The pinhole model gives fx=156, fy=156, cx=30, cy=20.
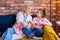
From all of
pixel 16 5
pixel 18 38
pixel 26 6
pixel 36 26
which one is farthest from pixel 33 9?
pixel 18 38

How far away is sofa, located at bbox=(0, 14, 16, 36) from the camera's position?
12.4ft

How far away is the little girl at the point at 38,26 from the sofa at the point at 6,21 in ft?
1.85

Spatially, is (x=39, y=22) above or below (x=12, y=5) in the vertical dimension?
below

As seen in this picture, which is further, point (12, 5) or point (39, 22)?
point (12, 5)

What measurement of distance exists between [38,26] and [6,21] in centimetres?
85

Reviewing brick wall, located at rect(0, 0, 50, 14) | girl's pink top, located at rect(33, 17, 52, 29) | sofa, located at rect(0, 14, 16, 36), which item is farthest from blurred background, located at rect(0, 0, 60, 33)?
girl's pink top, located at rect(33, 17, 52, 29)

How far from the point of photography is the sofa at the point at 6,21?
3.78m

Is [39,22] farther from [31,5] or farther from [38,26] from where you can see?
[31,5]

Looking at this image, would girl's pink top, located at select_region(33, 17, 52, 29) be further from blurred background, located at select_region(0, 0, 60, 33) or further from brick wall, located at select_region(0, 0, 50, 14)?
brick wall, located at select_region(0, 0, 50, 14)

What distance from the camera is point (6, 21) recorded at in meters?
3.83

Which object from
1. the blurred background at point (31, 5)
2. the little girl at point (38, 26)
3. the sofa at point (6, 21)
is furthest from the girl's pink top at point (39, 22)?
the sofa at point (6, 21)

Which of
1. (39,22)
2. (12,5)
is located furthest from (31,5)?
(39,22)

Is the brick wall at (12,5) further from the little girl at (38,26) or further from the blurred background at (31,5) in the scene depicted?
the little girl at (38,26)

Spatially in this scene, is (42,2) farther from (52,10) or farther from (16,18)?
(16,18)
